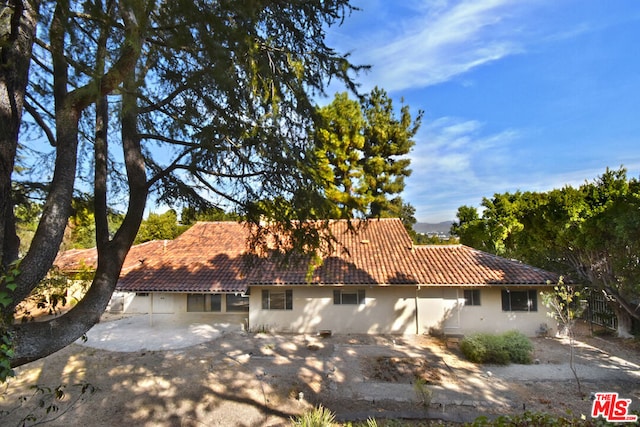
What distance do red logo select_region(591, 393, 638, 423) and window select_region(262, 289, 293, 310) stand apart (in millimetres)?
14183

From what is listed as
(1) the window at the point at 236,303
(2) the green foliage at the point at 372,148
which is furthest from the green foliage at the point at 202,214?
(2) the green foliage at the point at 372,148

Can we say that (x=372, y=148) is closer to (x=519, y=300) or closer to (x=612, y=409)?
(x=519, y=300)

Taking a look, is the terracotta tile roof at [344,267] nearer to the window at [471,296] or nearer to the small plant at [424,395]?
the window at [471,296]

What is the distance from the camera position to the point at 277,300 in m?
18.5

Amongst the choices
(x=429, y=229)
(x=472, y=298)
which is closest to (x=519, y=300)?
(x=472, y=298)

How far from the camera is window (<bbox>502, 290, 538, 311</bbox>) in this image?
17.2m

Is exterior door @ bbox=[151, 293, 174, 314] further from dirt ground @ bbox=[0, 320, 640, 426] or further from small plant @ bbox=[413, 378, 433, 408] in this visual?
small plant @ bbox=[413, 378, 433, 408]

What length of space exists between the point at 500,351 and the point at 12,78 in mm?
15465

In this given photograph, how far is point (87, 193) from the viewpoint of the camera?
7.16 metres

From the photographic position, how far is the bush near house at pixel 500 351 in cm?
1326

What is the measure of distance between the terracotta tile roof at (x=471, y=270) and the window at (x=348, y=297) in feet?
10.3

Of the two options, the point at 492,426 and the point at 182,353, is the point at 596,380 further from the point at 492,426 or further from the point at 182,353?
the point at 182,353

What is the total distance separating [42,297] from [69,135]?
224cm

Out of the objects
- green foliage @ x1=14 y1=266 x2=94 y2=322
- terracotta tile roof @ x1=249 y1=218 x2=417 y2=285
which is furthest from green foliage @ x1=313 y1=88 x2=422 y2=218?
green foliage @ x1=14 y1=266 x2=94 y2=322
